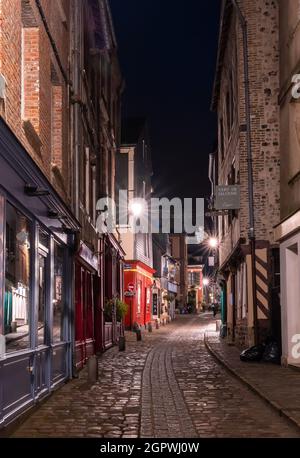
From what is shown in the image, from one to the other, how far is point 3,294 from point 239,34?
53.4ft

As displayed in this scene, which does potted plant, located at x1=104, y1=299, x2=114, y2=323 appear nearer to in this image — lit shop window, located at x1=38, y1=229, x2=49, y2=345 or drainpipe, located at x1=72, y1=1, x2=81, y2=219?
drainpipe, located at x1=72, y1=1, x2=81, y2=219

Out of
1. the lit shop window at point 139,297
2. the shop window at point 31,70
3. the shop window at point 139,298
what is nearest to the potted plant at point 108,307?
the shop window at point 31,70

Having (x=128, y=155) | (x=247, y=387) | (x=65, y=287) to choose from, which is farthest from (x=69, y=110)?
(x=128, y=155)

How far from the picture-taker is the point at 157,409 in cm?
1070

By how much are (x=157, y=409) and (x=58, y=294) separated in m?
3.87

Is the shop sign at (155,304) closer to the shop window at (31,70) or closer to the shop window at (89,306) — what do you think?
the shop window at (89,306)

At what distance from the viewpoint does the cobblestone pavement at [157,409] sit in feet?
28.8

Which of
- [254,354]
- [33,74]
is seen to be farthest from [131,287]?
[33,74]

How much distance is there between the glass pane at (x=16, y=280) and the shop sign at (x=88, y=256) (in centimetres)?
584

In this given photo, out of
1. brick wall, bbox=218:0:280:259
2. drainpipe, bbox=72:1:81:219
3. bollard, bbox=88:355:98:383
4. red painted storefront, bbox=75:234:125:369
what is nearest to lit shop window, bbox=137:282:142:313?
red painted storefront, bbox=75:234:125:369

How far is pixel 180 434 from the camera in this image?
8477 millimetres

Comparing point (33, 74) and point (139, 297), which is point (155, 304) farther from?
point (33, 74)
